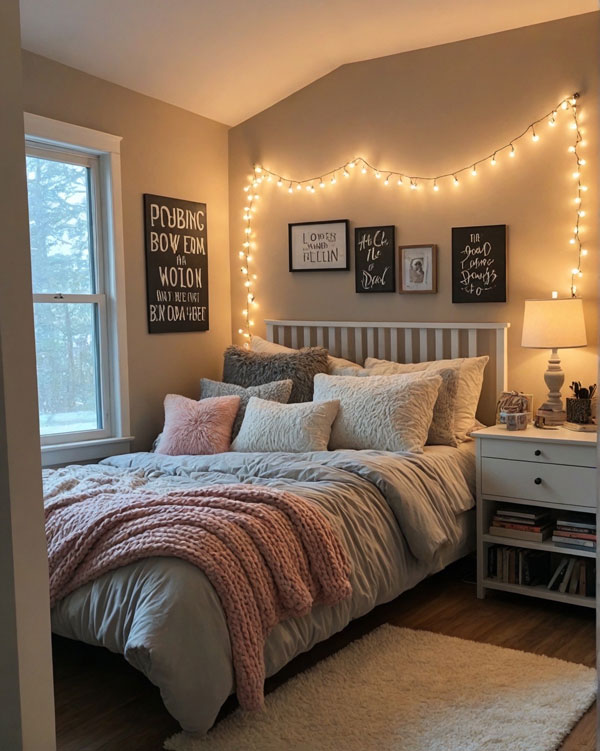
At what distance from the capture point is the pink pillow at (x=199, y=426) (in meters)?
3.92

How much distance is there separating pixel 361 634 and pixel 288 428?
1.01m

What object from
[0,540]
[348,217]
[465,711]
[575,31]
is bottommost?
[465,711]

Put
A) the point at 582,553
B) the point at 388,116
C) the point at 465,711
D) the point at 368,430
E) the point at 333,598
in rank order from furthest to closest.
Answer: the point at 388,116 < the point at 368,430 < the point at 582,553 < the point at 333,598 < the point at 465,711

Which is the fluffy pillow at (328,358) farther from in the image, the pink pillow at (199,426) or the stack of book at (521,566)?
the stack of book at (521,566)

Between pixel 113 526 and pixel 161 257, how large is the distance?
7.03ft

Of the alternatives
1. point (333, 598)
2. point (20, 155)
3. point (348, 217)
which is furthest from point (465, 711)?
point (348, 217)

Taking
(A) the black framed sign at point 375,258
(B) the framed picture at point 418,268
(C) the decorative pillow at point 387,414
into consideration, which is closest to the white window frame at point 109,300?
(C) the decorative pillow at point 387,414

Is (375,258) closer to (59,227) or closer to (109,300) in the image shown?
(109,300)

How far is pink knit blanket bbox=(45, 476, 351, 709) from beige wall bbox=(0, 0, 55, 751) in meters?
0.85

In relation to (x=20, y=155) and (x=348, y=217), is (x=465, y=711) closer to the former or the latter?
(x=20, y=155)

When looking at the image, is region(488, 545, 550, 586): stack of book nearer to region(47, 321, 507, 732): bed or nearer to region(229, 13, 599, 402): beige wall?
region(47, 321, 507, 732): bed

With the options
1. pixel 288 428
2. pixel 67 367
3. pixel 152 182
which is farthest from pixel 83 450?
pixel 152 182

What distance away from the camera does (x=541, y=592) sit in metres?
3.39

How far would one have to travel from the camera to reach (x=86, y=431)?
407 centimetres
